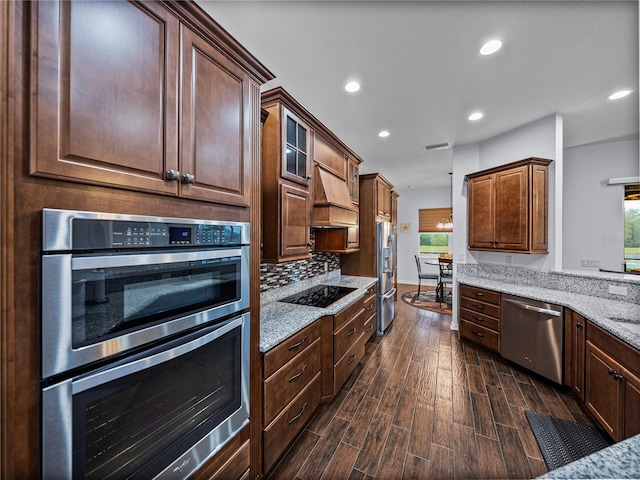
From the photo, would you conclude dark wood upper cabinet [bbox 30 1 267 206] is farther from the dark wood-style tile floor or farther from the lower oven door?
the dark wood-style tile floor

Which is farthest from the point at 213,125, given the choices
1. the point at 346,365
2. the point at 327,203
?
the point at 346,365

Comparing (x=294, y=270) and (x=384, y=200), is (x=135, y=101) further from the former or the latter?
(x=384, y=200)

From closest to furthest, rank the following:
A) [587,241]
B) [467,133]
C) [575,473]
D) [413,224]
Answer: [575,473]
[467,133]
[587,241]
[413,224]

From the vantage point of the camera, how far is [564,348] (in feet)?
7.93

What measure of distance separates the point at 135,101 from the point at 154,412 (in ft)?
3.80

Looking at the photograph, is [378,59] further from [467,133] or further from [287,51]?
[467,133]

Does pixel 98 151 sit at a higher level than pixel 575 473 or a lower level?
higher

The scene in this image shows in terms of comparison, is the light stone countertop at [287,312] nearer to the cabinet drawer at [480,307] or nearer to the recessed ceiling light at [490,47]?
the cabinet drawer at [480,307]

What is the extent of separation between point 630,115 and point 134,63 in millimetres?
4861

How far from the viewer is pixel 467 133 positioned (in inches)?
138

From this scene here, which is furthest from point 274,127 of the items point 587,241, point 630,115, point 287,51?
point 587,241

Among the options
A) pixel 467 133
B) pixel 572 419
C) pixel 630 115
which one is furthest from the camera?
pixel 467 133

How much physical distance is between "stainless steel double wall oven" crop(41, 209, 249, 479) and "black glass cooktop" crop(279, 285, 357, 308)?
3.79 feet

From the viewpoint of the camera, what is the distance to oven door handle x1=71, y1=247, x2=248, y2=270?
75 centimetres
